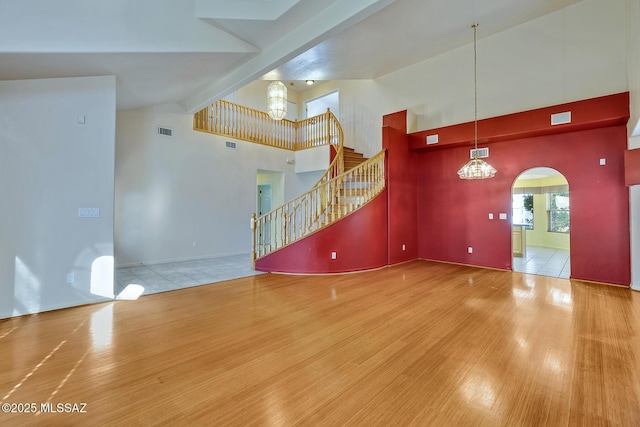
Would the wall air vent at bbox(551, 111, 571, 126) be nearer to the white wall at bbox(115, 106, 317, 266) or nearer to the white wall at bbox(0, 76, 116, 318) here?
the white wall at bbox(115, 106, 317, 266)

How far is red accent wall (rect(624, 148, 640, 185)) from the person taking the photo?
4.03 metres

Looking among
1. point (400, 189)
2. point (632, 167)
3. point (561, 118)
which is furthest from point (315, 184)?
point (632, 167)

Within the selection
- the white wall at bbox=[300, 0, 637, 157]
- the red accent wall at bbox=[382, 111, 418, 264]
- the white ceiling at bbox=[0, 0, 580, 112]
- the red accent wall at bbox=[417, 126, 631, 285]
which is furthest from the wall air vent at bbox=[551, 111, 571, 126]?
the red accent wall at bbox=[382, 111, 418, 264]

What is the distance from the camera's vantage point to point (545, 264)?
21.5ft

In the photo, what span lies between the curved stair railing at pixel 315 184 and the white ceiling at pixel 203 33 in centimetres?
216

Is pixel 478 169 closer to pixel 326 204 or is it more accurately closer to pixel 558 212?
pixel 326 204

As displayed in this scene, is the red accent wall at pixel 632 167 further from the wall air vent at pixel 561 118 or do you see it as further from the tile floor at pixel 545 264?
the tile floor at pixel 545 264

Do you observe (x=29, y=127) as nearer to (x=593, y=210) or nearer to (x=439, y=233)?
(x=439, y=233)

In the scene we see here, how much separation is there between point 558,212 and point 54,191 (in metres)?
13.0

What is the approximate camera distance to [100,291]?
3.80 meters

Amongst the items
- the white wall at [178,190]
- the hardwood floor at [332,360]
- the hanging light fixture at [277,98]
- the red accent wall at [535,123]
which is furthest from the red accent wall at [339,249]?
the hanging light fixture at [277,98]

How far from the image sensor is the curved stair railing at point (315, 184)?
220 inches

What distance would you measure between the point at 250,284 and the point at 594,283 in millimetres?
6085

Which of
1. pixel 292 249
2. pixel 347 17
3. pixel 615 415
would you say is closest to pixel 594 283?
pixel 615 415
